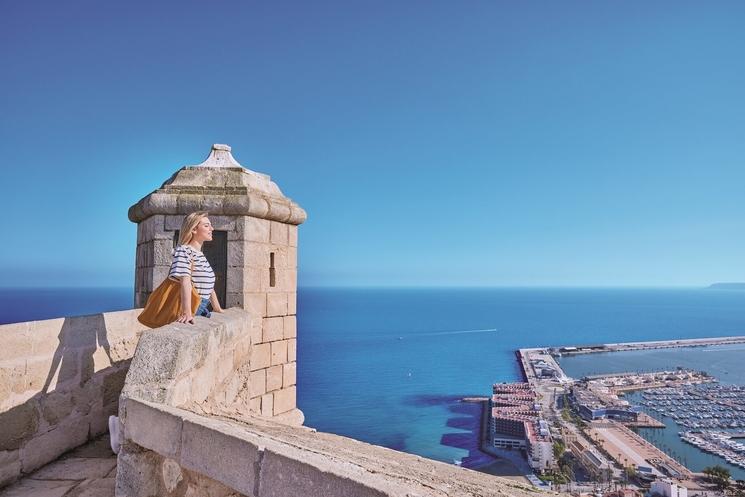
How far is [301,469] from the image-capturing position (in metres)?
1.68

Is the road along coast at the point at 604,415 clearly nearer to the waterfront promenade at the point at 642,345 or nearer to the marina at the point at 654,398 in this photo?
the marina at the point at 654,398

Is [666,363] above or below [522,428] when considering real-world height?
below

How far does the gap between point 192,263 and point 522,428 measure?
38315 mm

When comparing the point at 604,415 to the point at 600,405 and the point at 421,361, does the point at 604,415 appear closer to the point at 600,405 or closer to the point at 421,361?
the point at 600,405

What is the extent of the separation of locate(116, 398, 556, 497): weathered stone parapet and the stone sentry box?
324 cm

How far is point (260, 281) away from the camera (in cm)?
584

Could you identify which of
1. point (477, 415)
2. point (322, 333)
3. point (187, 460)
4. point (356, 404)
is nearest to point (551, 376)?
point (477, 415)

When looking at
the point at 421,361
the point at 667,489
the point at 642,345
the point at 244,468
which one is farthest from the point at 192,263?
the point at 642,345

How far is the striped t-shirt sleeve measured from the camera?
11.0 feet

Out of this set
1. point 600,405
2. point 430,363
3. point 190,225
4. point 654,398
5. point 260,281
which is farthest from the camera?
point 430,363

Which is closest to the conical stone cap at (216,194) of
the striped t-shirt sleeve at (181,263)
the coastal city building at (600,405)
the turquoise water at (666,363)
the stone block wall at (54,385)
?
the stone block wall at (54,385)

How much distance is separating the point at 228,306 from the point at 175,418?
11.6 ft

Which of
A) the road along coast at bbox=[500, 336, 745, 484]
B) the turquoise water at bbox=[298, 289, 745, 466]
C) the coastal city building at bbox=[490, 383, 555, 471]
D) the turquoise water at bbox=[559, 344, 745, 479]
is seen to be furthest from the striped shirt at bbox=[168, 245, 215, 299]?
the turquoise water at bbox=[559, 344, 745, 479]

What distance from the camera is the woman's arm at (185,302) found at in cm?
318
